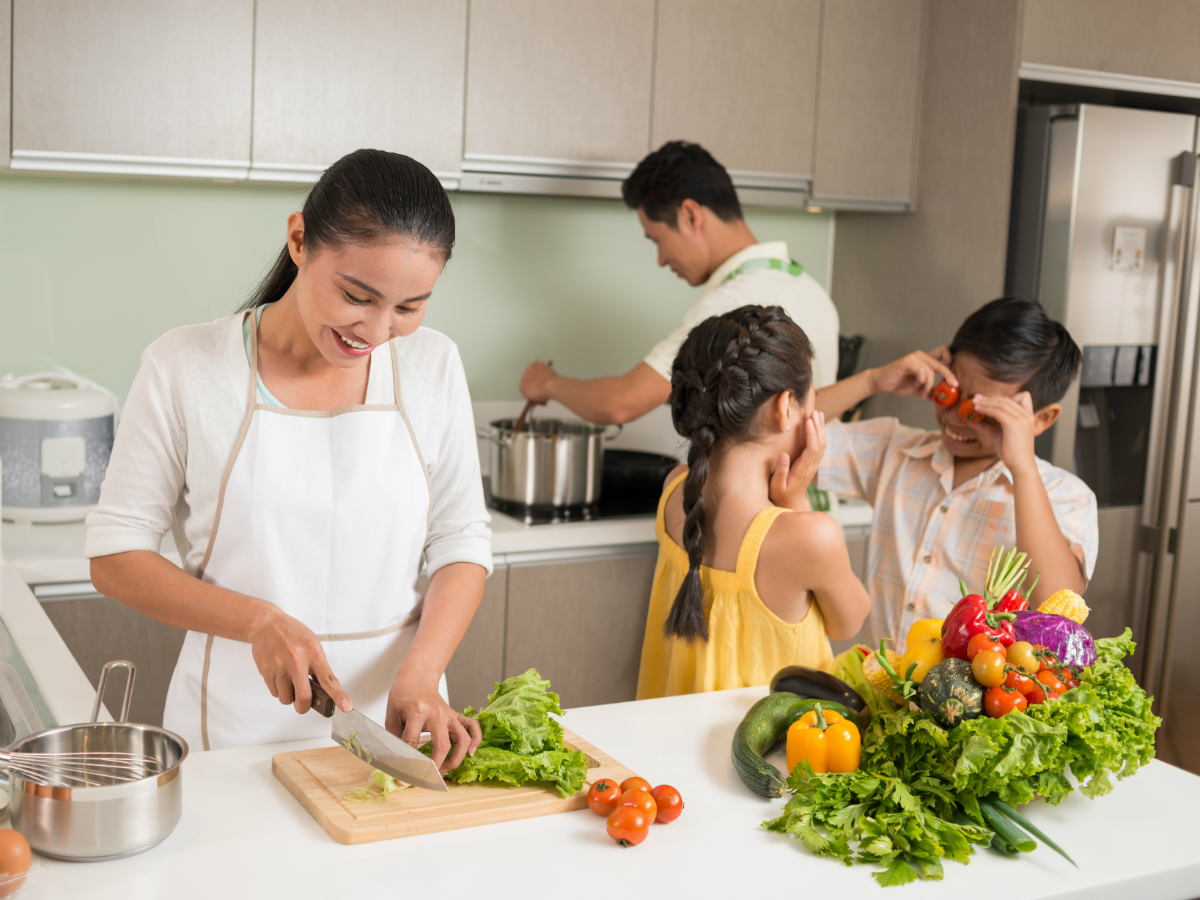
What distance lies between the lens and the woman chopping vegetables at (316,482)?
115cm

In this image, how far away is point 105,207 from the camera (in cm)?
241

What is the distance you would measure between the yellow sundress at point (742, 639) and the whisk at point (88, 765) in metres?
0.86

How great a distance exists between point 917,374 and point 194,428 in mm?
1282

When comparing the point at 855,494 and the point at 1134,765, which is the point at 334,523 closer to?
the point at 1134,765

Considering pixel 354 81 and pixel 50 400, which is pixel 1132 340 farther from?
pixel 50 400

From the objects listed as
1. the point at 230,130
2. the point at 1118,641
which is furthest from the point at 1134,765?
the point at 230,130

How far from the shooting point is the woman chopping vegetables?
115 centimetres

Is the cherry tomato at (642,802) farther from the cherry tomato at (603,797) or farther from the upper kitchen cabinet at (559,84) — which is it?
the upper kitchen cabinet at (559,84)

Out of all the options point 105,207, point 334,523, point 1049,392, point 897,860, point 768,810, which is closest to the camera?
point 897,860

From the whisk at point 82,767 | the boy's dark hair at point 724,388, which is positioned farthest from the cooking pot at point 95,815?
the boy's dark hair at point 724,388

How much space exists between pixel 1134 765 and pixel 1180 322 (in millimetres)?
1956

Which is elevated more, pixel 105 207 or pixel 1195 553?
pixel 105 207

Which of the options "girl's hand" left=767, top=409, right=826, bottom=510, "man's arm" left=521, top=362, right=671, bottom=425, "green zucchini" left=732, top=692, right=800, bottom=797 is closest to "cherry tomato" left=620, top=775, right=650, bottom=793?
"green zucchini" left=732, top=692, right=800, bottom=797

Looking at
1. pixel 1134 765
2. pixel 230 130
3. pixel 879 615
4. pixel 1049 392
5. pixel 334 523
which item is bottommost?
pixel 879 615
